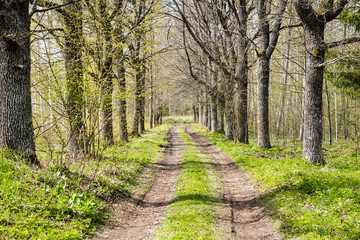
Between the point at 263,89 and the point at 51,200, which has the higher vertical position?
the point at 263,89

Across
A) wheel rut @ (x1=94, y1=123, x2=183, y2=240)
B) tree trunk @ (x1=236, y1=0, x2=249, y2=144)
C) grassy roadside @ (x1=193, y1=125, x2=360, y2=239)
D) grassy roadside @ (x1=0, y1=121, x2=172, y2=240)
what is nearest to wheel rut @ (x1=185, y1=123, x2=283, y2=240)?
grassy roadside @ (x1=193, y1=125, x2=360, y2=239)

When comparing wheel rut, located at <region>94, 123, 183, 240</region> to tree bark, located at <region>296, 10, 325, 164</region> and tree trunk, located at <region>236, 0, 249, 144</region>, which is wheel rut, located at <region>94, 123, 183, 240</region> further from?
tree trunk, located at <region>236, 0, 249, 144</region>

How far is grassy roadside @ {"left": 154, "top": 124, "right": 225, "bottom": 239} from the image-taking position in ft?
16.5

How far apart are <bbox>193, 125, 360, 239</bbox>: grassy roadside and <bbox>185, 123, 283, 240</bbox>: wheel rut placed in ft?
0.86

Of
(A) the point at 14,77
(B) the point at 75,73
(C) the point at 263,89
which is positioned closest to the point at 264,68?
(C) the point at 263,89

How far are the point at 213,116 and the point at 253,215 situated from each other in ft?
62.4

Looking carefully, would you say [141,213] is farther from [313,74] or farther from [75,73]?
[313,74]

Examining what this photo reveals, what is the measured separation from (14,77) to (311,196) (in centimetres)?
783

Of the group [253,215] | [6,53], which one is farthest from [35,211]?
[253,215]

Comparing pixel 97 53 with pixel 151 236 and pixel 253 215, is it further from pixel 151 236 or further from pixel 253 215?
pixel 253 215

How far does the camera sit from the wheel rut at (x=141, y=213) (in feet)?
17.4

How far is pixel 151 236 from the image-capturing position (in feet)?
16.9

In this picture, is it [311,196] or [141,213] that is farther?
[141,213]

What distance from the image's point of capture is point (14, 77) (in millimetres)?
6336
